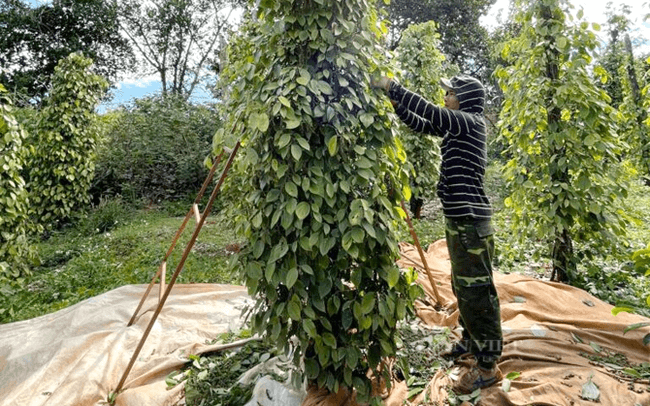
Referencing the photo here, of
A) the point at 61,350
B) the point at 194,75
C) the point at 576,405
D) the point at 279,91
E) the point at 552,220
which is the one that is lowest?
the point at 61,350

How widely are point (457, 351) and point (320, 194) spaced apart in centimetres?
150

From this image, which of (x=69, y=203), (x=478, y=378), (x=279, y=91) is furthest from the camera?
(x=69, y=203)

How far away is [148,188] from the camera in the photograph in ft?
30.1

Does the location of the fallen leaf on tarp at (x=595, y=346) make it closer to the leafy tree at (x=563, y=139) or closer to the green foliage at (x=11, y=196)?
the leafy tree at (x=563, y=139)

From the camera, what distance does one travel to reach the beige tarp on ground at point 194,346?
229 cm

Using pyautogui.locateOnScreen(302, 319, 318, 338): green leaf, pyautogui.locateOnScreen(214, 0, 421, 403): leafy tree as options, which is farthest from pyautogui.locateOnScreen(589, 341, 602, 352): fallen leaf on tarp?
pyautogui.locateOnScreen(302, 319, 318, 338): green leaf

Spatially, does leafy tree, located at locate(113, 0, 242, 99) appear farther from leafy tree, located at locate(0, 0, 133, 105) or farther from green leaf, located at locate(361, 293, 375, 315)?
green leaf, located at locate(361, 293, 375, 315)

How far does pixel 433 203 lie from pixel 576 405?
7.16 metres

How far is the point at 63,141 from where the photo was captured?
6887mm

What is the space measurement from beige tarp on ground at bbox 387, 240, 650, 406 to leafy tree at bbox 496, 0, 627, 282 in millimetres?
655

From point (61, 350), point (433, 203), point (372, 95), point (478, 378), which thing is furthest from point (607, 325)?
point (433, 203)

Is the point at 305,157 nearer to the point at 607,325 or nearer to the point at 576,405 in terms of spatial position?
the point at 576,405

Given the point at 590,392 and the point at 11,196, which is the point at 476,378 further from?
the point at 11,196

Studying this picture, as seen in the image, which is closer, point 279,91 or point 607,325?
point 279,91
